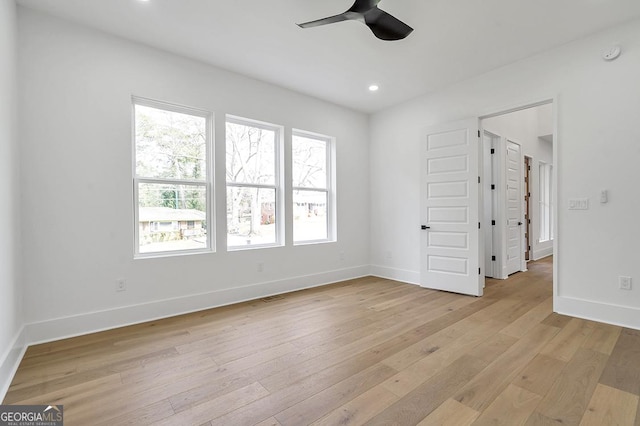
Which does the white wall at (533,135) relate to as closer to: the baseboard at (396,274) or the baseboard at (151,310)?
the baseboard at (396,274)

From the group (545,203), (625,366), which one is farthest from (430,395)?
(545,203)

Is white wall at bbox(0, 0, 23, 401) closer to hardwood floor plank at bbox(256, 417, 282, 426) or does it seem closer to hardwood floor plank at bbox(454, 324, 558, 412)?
hardwood floor plank at bbox(256, 417, 282, 426)

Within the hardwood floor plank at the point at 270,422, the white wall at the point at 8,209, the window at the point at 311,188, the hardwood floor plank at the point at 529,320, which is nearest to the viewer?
the hardwood floor plank at the point at 270,422

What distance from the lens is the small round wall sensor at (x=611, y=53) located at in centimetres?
289

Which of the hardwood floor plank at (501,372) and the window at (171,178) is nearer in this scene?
the hardwood floor plank at (501,372)

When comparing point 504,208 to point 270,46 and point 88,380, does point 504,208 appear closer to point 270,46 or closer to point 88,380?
point 270,46

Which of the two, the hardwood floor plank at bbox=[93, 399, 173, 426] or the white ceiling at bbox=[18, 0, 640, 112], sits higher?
the white ceiling at bbox=[18, 0, 640, 112]

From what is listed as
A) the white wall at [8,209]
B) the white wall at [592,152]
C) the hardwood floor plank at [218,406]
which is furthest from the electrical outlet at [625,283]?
the white wall at [8,209]

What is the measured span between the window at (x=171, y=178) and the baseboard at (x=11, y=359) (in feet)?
3.56

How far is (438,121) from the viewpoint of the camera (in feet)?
14.5

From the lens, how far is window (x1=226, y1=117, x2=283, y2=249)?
3904mm

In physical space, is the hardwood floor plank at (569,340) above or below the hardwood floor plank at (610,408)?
below

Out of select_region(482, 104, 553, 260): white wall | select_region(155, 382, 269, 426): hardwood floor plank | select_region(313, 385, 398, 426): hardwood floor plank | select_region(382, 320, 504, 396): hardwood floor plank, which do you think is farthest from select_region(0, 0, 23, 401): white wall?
select_region(482, 104, 553, 260): white wall

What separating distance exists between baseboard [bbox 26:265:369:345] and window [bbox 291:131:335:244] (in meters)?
0.74
